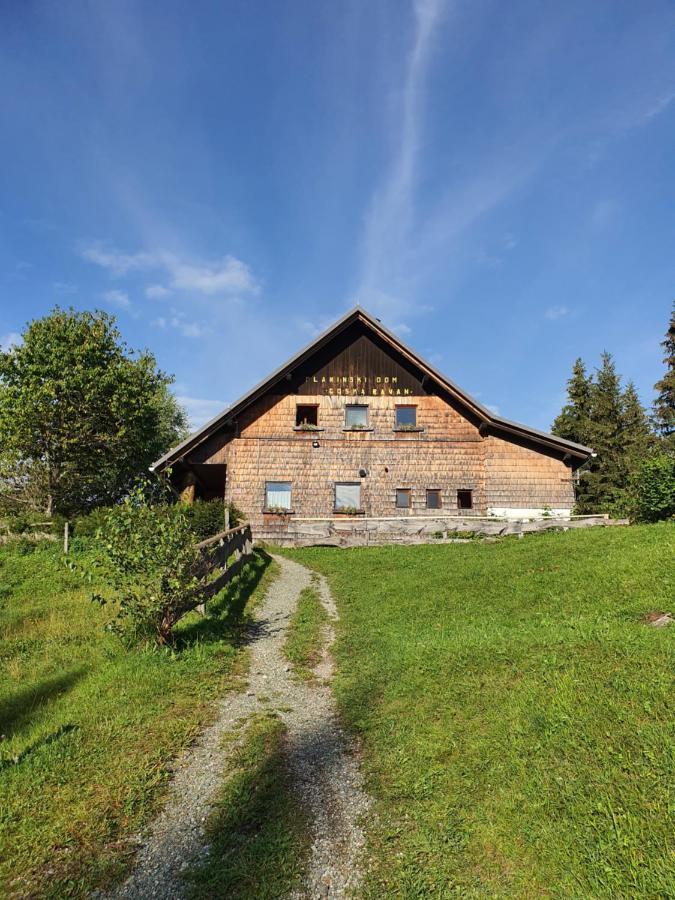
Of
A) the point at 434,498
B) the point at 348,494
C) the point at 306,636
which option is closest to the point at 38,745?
the point at 306,636

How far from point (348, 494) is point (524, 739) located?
20281 millimetres

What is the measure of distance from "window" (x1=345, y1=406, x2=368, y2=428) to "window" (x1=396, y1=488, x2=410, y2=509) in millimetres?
3847

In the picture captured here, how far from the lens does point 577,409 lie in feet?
150

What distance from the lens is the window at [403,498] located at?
2481 centimetres

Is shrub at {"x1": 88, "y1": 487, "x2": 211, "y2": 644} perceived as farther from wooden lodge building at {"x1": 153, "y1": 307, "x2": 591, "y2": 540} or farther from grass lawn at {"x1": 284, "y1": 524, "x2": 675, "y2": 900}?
wooden lodge building at {"x1": 153, "y1": 307, "x2": 591, "y2": 540}

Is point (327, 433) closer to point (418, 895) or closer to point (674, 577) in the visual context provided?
point (674, 577)

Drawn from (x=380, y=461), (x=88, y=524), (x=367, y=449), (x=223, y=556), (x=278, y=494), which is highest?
(x=367, y=449)

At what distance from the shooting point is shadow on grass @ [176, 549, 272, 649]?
8.94 m

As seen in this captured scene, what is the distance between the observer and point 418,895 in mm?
3479

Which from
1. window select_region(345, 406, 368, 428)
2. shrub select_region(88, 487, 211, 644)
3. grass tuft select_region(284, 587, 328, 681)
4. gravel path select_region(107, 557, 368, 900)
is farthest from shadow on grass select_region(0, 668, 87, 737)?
window select_region(345, 406, 368, 428)

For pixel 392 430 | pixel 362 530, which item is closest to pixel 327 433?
pixel 392 430

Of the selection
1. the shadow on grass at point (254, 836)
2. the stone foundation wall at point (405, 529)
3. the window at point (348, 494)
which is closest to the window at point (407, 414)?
the window at point (348, 494)

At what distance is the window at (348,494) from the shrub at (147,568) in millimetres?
16566

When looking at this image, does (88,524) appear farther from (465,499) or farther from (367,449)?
(465,499)
